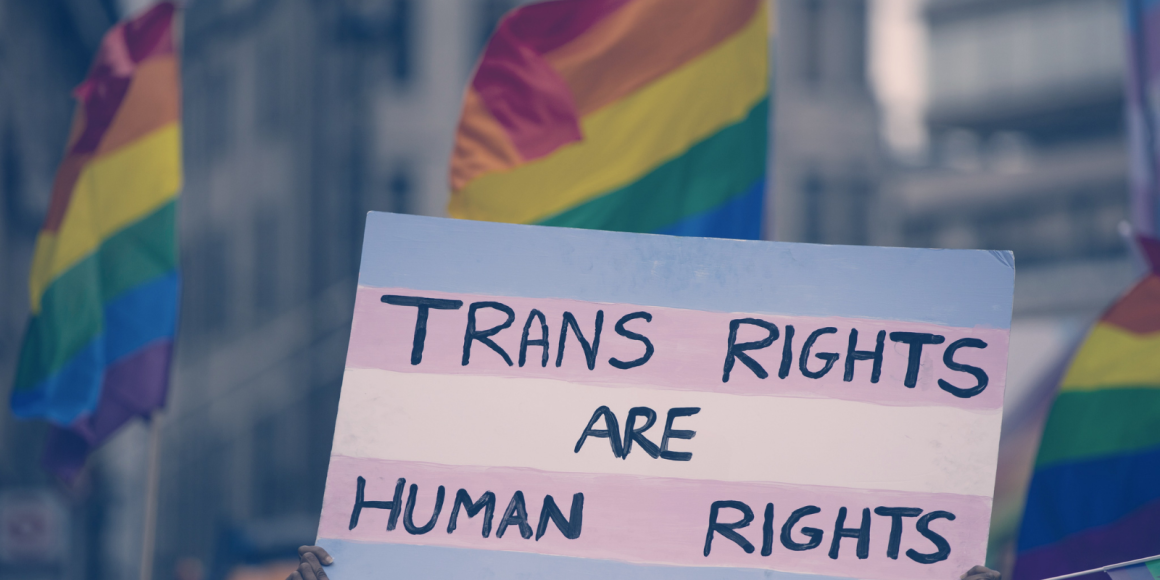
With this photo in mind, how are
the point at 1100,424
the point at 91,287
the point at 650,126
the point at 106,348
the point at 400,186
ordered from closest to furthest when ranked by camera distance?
the point at 1100,424 < the point at 650,126 < the point at 106,348 < the point at 91,287 < the point at 400,186

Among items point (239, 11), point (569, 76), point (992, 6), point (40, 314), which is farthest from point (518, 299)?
point (992, 6)

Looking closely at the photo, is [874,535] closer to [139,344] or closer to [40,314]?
[139,344]

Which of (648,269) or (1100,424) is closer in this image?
(648,269)

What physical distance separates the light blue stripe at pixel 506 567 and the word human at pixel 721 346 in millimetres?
444

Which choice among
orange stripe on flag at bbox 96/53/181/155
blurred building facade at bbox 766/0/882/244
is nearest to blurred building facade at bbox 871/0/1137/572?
blurred building facade at bbox 766/0/882/244

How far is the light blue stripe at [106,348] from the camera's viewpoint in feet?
19.2

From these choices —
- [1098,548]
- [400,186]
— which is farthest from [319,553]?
[400,186]

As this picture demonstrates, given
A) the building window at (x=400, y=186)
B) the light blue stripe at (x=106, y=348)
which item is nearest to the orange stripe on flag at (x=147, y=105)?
the light blue stripe at (x=106, y=348)

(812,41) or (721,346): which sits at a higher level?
(812,41)

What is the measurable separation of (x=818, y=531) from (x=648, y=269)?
2.37 feet

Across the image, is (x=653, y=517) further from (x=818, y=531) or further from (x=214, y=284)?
(x=214, y=284)

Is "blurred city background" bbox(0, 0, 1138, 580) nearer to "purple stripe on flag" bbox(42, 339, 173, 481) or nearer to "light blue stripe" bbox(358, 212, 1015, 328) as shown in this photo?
"purple stripe on flag" bbox(42, 339, 173, 481)

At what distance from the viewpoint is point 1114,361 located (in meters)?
4.65

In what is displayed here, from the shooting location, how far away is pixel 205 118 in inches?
1276
